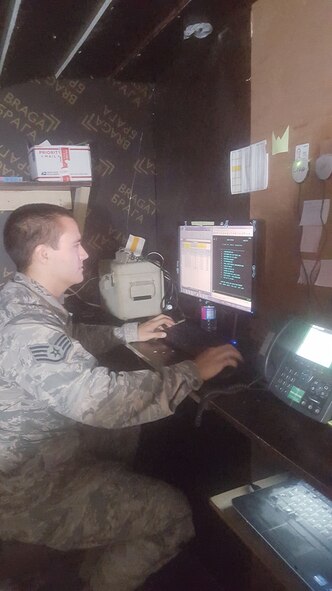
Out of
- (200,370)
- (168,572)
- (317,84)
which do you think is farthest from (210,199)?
(168,572)

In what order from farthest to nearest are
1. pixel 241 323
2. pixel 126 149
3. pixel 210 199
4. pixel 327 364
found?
pixel 126 149 < pixel 210 199 < pixel 241 323 < pixel 327 364

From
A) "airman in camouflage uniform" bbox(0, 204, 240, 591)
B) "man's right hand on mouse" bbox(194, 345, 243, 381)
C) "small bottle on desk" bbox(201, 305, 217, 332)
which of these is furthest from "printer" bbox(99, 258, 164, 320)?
"man's right hand on mouse" bbox(194, 345, 243, 381)

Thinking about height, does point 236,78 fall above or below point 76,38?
below

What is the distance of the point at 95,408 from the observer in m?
1.18

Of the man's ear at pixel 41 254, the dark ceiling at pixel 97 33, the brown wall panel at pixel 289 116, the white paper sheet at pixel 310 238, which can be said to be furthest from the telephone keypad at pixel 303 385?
the dark ceiling at pixel 97 33

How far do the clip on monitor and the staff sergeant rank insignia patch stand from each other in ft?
2.34

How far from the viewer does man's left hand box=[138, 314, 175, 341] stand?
1814 mm

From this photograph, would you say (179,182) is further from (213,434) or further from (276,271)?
(213,434)

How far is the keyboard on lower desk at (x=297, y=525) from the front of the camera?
929 mm

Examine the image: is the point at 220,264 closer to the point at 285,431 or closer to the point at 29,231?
the point at 29,231

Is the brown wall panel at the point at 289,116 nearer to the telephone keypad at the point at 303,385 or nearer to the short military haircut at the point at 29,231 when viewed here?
the telephone keypad at the point at 303,385

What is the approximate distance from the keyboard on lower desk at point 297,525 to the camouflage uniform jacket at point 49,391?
13.6 inches

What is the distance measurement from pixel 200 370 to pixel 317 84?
38.2 inches

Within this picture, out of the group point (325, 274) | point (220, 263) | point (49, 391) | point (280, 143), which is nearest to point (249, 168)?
point (280, 143)
